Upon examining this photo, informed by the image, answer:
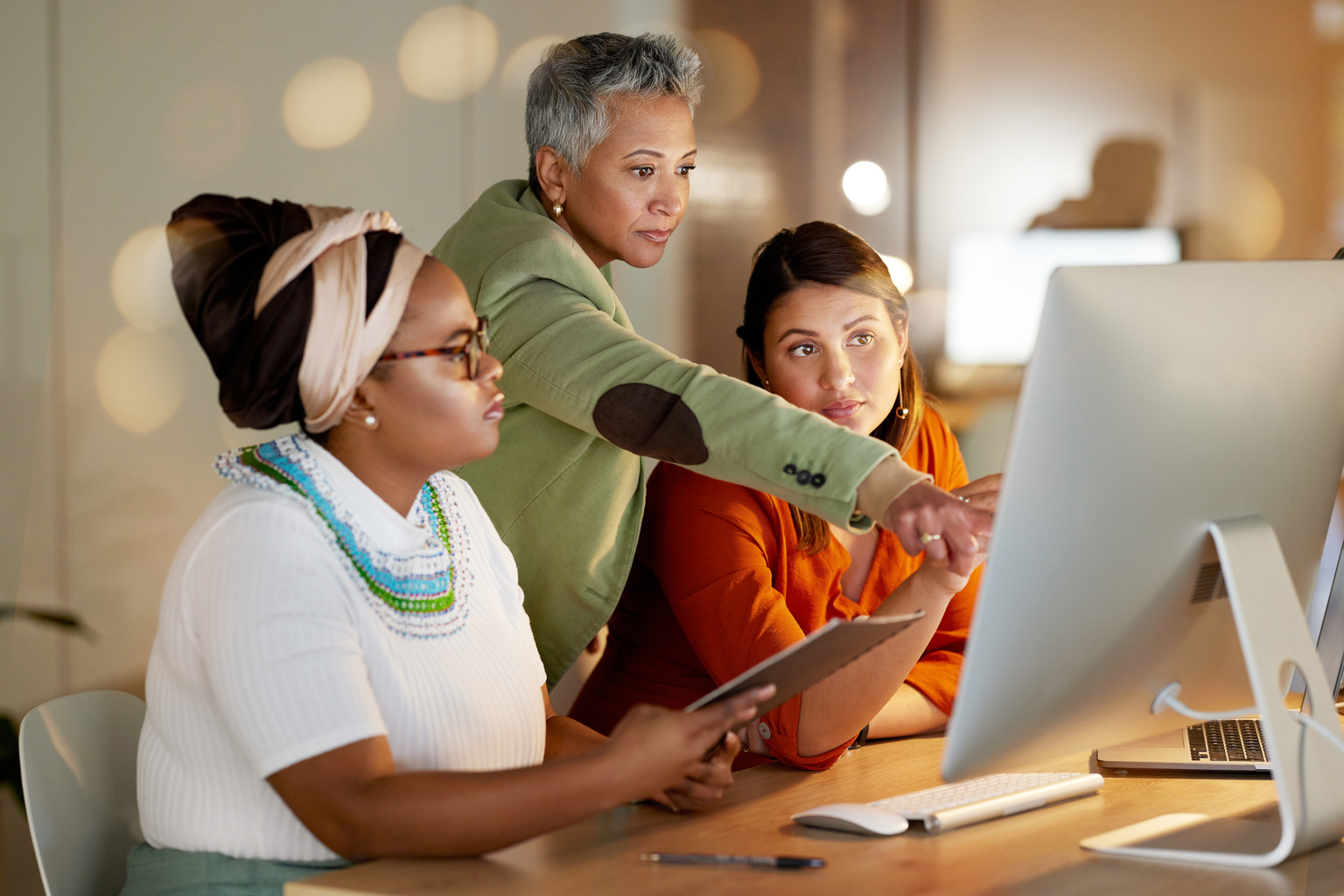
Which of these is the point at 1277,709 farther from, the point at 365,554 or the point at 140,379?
the point at 140,379

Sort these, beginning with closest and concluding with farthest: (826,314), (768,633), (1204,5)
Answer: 1. (768,633)
2. (826,314)
3. (1204,5)

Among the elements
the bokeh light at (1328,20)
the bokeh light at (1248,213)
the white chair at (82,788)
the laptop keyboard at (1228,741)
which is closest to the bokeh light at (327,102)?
the white chair at (82,788)

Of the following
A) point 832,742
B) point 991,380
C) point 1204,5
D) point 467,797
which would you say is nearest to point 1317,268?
point 832,742

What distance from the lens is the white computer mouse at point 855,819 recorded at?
1.13 m

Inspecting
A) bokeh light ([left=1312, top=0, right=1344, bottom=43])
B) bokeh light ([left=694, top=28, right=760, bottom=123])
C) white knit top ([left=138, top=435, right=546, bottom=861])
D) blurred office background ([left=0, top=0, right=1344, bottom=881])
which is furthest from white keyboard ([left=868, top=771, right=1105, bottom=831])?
bokeh light ([left=1312, top=0, right=1344, bottom=43])

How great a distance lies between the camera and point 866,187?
4.13 meters

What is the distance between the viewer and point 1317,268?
3.59ft

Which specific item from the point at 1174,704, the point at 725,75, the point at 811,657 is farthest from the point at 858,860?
the point at 725,75

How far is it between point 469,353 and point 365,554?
0.22 metres

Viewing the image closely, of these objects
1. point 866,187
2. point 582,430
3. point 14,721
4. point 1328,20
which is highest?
point 1328,20

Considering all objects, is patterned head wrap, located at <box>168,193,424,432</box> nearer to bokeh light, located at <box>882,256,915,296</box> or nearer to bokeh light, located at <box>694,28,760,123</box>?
bokeh light, located at <box>694,28,760,123</box>

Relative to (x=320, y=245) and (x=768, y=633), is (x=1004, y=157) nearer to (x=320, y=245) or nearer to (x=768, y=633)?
(x=768, y=633)

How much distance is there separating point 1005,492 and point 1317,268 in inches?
17.5

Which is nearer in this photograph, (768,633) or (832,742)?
(832,742)
